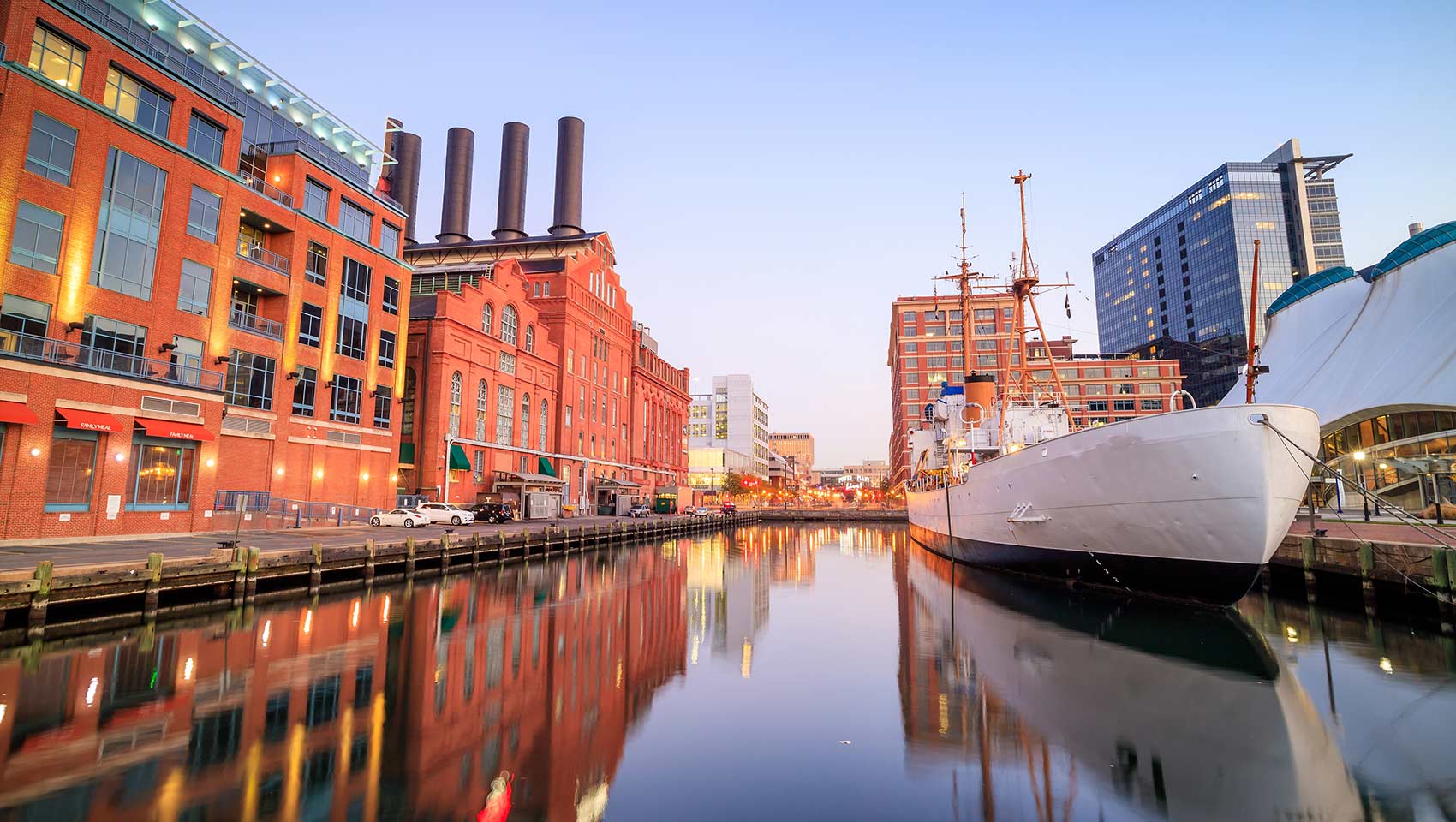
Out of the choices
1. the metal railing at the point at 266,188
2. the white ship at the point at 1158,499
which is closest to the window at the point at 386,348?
the metal railing at the point at 266,188

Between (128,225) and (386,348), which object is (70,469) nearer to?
(128,225)

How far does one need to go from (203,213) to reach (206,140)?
3.72 metres

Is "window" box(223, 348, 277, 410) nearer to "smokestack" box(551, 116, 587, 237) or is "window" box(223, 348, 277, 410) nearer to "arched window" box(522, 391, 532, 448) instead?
"arched window" box(522, 391, 532, 448)

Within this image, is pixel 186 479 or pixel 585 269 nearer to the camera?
pixel 186 479

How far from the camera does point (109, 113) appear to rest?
24906 millimetres

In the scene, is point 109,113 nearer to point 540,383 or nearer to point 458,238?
point 540,383

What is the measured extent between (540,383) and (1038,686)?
176ft

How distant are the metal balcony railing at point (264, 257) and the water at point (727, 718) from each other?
24356 millimetres

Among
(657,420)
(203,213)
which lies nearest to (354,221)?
(203,213)

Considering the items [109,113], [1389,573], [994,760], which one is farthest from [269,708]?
[109,113]

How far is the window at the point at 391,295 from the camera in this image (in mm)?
41750

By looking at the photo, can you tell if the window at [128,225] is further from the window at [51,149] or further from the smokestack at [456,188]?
the smokestack at [456,188]

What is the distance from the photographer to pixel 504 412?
176 ft

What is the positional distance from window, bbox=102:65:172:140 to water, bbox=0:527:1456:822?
23.4m
